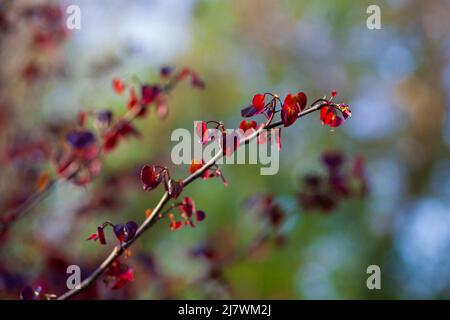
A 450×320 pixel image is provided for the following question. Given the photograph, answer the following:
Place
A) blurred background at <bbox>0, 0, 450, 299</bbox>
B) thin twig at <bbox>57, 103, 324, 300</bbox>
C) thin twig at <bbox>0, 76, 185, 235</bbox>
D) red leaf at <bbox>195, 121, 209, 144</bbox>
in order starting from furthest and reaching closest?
blurred background at <bbox>0, 0, 450, 299</bbox> < thin twig at <bbox>0, 76, 185, 235</bbox> < red leaf at <bbox>195, 121, 209, 144</bbox> < thin twig at <bbox>57, 103, 324, 300</bbox>

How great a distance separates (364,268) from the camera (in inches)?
187

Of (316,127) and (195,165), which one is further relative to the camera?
(316,127)

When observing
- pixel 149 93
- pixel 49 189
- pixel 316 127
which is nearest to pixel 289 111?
pixel 149 93

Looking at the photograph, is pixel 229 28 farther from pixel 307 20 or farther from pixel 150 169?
pixel 150 169

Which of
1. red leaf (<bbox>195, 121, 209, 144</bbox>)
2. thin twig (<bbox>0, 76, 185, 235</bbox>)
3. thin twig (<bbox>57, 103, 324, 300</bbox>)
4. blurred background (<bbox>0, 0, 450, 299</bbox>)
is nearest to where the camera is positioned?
thin twig (<bbox>57, 103, 324, 300</bbox>)

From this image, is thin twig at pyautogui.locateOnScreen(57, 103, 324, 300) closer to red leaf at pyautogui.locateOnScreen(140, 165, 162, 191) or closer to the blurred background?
red leaf at pyautogui.locateOnScreen(140, 165, 162, 191)

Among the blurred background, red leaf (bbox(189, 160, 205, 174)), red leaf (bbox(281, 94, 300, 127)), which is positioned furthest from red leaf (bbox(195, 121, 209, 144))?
the blurred background

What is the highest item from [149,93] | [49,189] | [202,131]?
[149,93]

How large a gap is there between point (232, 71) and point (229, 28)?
21.9 inches

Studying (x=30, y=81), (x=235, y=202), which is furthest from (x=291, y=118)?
(x=235, y=202)

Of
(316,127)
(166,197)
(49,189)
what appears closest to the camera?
(166,197)

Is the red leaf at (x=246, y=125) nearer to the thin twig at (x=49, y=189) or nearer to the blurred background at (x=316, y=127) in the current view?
the thin twig at (x=49, y=189)

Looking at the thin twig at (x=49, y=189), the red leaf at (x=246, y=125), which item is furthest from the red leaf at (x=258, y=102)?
the thin twig at (x=49, y=189)

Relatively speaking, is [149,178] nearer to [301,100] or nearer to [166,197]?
[166,197]
